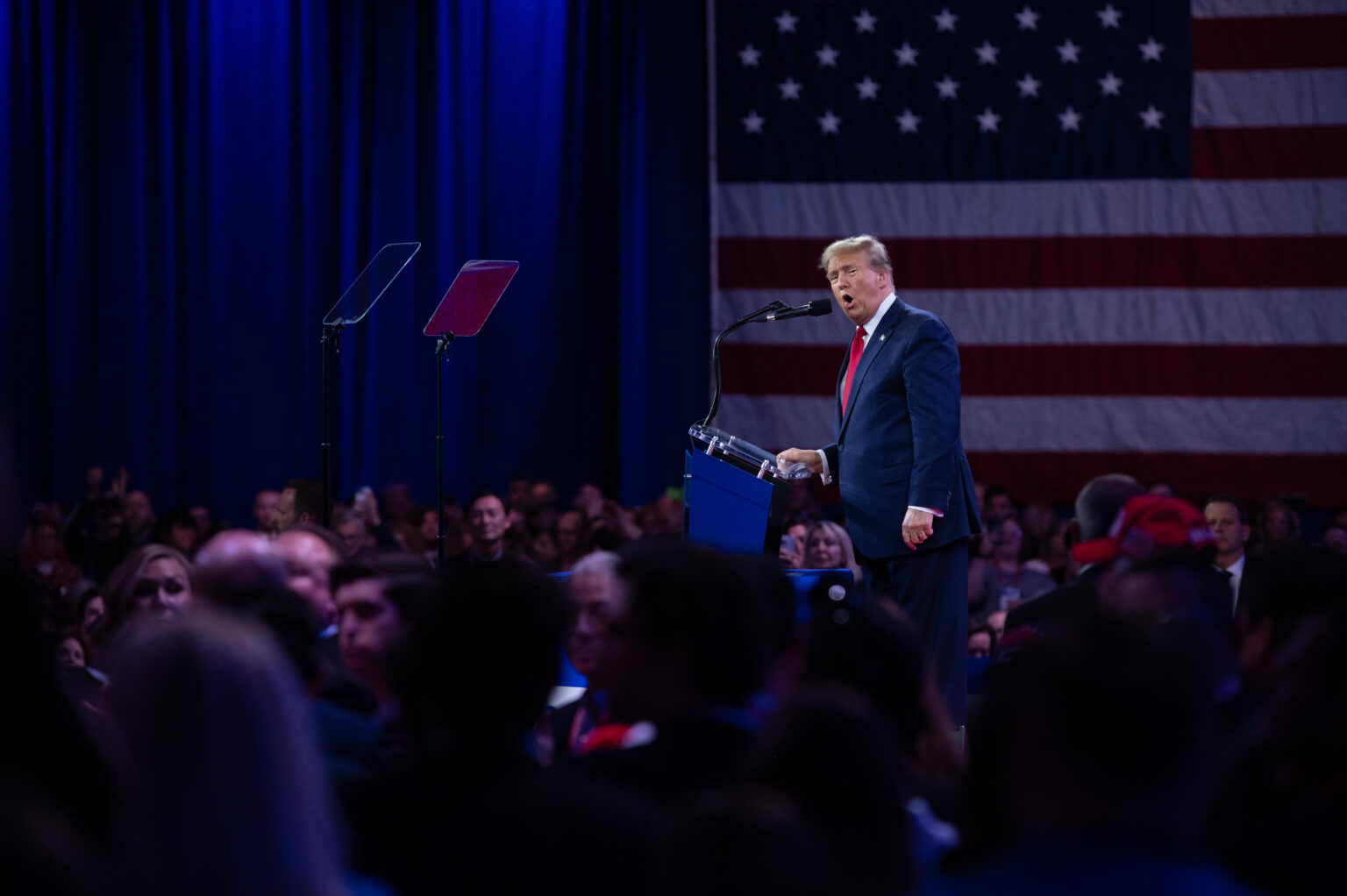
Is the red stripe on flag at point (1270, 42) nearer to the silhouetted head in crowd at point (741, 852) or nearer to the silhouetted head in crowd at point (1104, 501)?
the silhouetted head in crowd at point (1104, 501)

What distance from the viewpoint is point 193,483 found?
29.9 ft

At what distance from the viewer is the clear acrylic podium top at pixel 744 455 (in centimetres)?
389

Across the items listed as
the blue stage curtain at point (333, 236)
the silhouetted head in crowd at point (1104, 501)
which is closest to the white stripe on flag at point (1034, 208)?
the blue stage curtain at point (333, 236)

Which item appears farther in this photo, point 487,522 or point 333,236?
point 333,236

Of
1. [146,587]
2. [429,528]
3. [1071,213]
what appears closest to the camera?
[146,587]

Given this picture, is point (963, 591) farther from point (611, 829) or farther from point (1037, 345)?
point (1037, 345)

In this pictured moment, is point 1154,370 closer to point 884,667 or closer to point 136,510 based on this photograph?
point 136,510

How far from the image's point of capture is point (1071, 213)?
8.62 m

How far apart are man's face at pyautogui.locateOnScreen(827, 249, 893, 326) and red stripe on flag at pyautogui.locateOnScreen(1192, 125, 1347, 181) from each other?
5273 millimetres

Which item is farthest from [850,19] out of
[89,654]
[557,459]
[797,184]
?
[89,654]

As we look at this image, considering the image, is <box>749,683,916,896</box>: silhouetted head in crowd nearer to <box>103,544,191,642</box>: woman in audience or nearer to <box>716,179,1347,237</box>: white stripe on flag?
<box>103,544,191,642</box>: woman in audience

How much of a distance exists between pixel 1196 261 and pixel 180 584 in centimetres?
686


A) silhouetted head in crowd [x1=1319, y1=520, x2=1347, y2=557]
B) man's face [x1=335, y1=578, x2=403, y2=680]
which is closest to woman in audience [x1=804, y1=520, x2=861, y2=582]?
silhouetted head in crowd [x1=1319, y1=520, x2=1347, y2=557]

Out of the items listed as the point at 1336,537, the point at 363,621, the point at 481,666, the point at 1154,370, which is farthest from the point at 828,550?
the point at 1154,370
